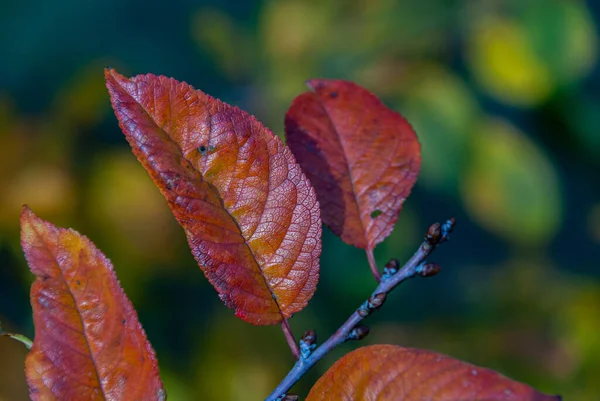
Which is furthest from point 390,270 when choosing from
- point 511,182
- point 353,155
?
point 511,182

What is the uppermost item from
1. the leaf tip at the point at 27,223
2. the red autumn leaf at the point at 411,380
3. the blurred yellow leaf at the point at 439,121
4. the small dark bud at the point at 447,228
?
the leaf tip at the point at 27,223

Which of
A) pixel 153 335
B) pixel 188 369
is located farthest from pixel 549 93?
pixel 153 335

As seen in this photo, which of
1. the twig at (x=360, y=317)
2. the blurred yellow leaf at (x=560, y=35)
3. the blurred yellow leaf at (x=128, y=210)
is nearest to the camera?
the twig at (x=360, y=317)

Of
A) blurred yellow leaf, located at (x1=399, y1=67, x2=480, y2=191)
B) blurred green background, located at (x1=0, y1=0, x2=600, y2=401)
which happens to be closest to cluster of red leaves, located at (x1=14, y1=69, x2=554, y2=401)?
blurred green background, located at (x1=0, y1=0, x2=600, y2=401)

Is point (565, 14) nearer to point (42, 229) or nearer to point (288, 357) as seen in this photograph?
point (288, 357)

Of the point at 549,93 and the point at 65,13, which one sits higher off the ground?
the point at 65,13

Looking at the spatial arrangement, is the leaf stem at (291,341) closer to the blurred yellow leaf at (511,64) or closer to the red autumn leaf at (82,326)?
the red autumn leaf at (82,326)

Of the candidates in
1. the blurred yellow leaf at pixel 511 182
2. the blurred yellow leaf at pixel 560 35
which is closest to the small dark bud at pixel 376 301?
the blurred yellow leaf at pixel 511 182
